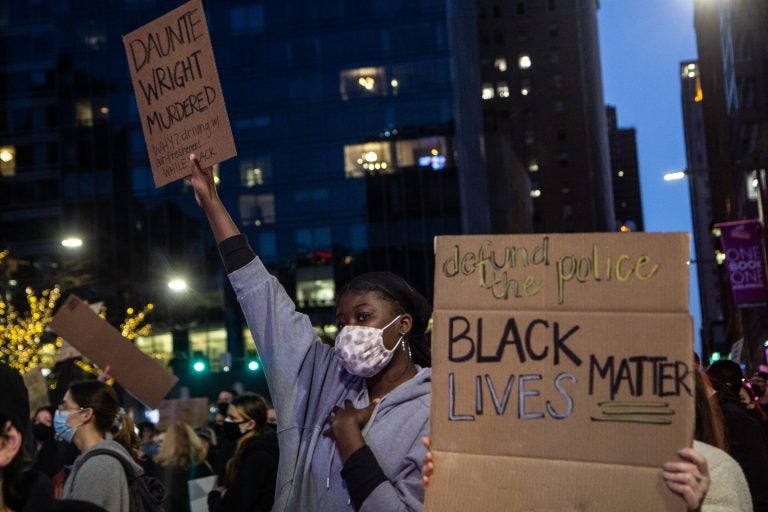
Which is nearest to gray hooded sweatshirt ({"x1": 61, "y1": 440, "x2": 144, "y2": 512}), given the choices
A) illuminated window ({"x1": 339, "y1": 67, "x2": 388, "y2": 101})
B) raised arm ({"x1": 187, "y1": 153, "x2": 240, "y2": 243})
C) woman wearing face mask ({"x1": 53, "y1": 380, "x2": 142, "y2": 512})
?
woman wearing face mask ({"x1": 53, "y1": 380, "x2": 142, "y2": 512})

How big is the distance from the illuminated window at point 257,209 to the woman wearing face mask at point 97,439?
52.0 m

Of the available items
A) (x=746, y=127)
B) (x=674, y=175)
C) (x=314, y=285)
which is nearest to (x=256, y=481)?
(x=674, y=175)

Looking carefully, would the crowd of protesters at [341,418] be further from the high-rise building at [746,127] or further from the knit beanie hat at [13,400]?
the high-rise building at [746,127]

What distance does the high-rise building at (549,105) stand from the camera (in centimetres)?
11644

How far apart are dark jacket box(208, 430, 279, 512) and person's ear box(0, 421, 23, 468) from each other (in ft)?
14.6

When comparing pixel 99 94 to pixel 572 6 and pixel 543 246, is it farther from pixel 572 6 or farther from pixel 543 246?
pixel 572 6

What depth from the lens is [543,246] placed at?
350 centimetres

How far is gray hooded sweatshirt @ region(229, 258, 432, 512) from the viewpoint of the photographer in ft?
13.7

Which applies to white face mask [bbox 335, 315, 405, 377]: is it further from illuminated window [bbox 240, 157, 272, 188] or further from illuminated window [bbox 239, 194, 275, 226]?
illuminated window [bbox 240, 157, 272, 188]

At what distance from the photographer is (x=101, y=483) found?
5.73 meters

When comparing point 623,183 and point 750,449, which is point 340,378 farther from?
point 623,183

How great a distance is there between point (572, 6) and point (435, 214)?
75.8 m

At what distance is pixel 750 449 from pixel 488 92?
4612 inches

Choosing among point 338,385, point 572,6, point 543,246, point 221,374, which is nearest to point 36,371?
point 338,385
